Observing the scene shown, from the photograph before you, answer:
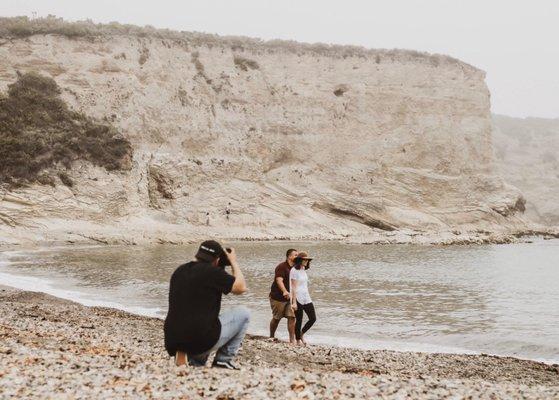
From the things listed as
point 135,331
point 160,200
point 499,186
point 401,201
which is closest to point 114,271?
point 135,331

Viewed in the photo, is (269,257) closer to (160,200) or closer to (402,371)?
(160,200)

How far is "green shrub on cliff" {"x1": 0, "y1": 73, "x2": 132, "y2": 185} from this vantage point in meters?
42.5

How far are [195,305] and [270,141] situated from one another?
51117 mm

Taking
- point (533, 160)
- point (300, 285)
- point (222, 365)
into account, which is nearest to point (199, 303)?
point (222, 365)

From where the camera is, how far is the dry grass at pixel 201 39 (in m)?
53.6

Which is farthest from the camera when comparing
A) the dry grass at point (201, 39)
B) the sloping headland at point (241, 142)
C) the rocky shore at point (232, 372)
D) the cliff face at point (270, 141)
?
the dry grass at point (201, 39)

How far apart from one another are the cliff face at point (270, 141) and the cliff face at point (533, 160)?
16.5 meters

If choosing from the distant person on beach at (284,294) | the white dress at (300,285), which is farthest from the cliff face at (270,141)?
the white dress at (300,285)

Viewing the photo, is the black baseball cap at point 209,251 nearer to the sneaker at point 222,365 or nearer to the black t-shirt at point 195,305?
the black t-shirt at point 195,305

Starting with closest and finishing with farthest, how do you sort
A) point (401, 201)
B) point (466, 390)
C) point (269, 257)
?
point (466, 390) < point (269, 257) < point (401, 201)

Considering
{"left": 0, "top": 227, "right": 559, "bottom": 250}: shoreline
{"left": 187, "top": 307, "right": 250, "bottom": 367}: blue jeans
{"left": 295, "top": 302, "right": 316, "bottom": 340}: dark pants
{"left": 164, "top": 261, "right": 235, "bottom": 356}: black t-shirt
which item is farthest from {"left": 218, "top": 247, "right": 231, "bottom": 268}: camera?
{"left": 0, "top": 227, "right": 559, "bottom": 250}: shoreline

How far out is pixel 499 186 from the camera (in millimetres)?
62250

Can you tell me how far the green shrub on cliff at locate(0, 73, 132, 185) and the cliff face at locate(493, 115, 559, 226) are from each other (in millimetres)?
49582

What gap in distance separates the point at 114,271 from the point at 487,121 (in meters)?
53.2
